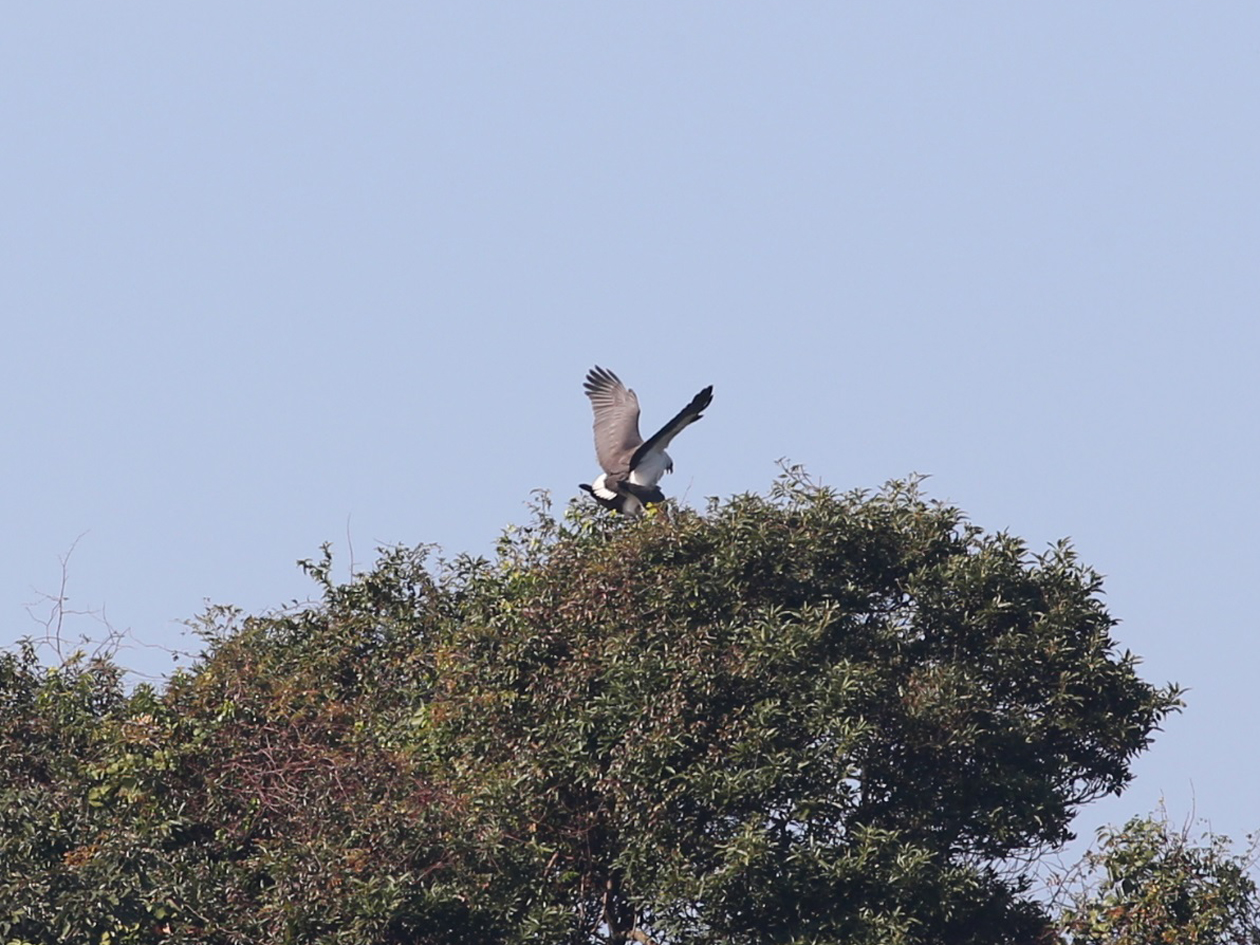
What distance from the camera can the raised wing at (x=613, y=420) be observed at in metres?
22.5

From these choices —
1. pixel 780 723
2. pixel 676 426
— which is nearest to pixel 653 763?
pixel 780 723

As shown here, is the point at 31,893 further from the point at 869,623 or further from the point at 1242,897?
the point at 1242,897

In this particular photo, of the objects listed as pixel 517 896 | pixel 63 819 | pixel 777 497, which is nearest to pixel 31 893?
pixel 63 819

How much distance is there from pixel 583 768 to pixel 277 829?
9.40 feet

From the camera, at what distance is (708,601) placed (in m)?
16.8

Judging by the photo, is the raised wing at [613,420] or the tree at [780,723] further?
the raised wing at [613,420]

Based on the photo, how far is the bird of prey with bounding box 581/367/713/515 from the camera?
824 inches

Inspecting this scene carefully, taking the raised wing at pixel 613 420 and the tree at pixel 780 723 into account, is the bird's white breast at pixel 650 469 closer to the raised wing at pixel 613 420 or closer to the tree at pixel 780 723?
the raised wing at pixel 613 420

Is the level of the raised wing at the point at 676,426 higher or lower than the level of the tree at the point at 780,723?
higher

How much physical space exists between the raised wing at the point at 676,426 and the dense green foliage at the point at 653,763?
8.27ft

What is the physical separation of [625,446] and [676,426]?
1.98m

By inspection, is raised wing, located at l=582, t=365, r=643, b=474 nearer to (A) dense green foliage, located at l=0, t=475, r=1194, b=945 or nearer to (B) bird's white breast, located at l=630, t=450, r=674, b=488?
(B) bird's white breast, located at l=630, t=450, r=674, b=488

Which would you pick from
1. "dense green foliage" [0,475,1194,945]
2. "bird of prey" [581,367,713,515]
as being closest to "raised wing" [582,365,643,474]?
"bird of prey" [581,367,713,515]

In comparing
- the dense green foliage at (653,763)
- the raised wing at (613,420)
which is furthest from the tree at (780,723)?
the raised wing at (613,420)
